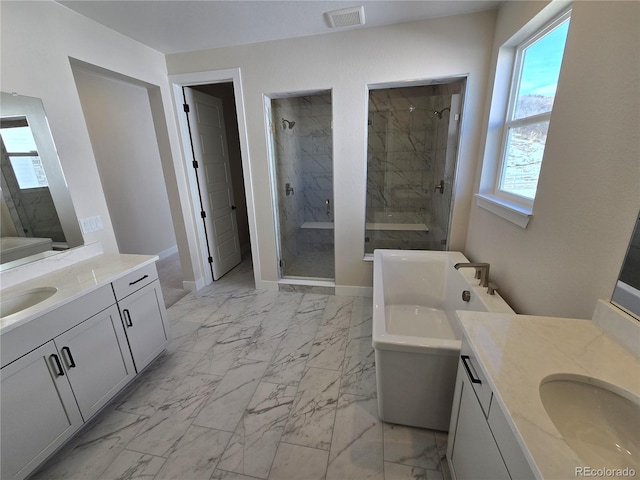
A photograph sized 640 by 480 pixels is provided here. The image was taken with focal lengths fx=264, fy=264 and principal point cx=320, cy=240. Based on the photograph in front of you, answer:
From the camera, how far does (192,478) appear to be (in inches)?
52.2

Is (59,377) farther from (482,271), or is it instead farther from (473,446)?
(482,271)

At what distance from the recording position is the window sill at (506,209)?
5.09 feet

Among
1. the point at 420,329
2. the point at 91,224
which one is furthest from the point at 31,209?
the point at 420,329

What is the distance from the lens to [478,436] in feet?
3.12

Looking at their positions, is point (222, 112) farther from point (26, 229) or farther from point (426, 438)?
point (426, 438)

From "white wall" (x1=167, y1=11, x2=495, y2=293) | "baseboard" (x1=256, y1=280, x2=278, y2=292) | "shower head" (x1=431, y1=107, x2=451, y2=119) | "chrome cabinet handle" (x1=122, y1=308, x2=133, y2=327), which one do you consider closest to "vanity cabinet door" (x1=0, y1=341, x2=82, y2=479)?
"chrome cabinet handle" (x1=122, y1=308, x2=133, y2=327)

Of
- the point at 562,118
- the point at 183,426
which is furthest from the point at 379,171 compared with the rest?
the point at 183,426

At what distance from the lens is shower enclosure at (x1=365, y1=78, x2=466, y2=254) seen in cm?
257

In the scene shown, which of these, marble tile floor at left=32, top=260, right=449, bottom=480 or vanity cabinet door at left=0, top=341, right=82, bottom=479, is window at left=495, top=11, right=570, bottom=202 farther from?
vanity cabinet door at left=0, top=341, right=82, bottom=479

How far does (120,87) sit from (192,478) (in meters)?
4.42

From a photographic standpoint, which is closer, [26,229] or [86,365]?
[86,365]

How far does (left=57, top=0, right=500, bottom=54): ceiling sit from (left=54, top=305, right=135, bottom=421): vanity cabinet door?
6.86 ft

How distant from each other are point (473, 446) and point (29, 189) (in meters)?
2.78

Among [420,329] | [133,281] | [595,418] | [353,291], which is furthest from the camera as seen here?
[353,291]
